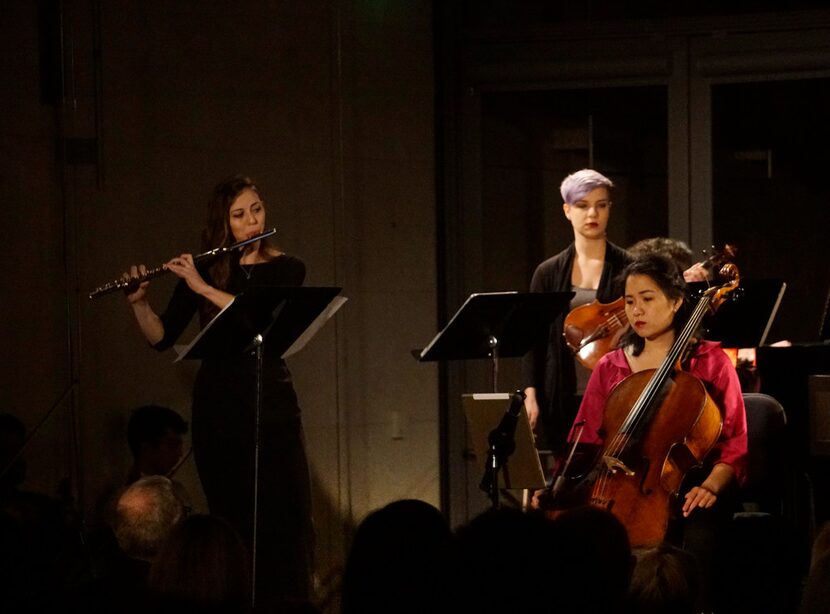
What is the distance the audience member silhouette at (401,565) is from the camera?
2.03m

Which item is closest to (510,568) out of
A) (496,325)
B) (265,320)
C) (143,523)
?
(143,523)

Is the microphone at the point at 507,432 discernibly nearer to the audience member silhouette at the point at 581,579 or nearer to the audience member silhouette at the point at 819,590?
the audience member silhouette at the point at 819,590

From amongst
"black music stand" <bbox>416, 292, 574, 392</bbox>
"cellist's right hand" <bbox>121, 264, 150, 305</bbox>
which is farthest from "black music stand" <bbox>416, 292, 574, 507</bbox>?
"cellist's right hand" <bbox>121, 264, 150, 305</bbox>

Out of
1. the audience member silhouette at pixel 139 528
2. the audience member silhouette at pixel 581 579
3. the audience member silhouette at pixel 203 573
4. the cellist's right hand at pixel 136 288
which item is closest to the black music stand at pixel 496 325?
the cellist's right hand at pixel 136 288

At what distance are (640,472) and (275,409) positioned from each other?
4.43ft

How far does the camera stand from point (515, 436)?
4555mm

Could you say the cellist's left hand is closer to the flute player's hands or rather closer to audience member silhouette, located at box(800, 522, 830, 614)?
audience member silhouette, located at box(800, 522, 830, 614)

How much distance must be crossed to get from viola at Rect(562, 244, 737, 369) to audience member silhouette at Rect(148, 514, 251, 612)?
2.88 m

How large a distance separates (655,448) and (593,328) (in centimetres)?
113

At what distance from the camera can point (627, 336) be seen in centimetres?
470

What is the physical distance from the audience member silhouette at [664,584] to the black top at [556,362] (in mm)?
2885

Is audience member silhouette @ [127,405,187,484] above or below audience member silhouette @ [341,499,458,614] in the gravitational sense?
below

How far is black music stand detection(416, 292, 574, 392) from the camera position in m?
4.62

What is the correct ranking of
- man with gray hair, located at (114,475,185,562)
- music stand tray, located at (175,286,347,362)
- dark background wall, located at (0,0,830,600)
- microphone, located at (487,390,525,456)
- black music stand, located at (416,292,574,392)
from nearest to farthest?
man with gray hair, located at (114,475,185,562) → music stand tray, located at (175,286,347,362) → microphone, located at (487,390,525,456) → black music stand, located at (416,292,574,392) → dark background wall, located at (0,0,830,600)
